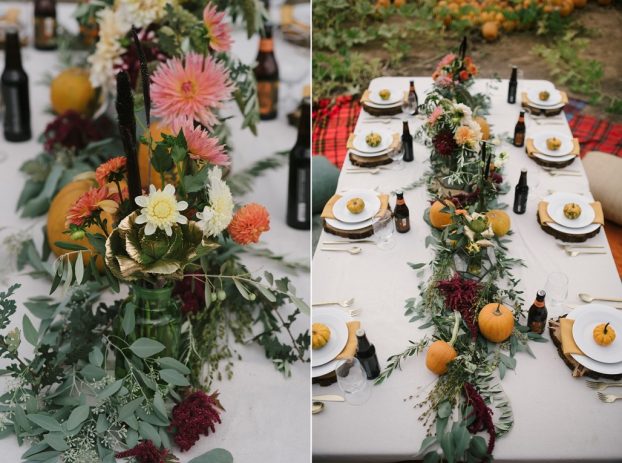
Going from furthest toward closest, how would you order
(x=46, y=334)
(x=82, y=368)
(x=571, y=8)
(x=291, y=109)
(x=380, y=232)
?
(x=571, y=8), (x=291, y=109), (x=380, y=232), (x=46, y=334), (x=82, y=368)

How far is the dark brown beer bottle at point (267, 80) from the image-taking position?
2.38 metres

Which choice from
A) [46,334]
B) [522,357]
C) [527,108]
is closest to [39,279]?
[46,334]

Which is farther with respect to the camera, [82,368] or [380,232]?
[380,232]

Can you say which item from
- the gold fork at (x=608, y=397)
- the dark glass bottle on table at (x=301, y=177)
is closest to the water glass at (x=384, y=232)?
the dark glass bottle on table at (x=301, y=177)

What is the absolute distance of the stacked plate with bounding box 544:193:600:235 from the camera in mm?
1853

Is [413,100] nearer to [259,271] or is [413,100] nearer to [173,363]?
[259,271]

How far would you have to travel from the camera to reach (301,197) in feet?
5.98

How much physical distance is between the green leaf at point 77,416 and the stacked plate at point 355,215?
0.87 meters

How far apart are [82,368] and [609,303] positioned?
3.65 ft

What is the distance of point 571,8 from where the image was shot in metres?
4.05

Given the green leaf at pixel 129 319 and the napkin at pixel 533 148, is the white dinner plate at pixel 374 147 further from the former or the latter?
the green leaf at pixel 129 319

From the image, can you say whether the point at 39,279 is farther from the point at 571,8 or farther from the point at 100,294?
the point at 571,8

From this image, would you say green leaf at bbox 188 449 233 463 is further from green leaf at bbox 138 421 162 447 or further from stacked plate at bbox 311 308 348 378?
stacked plate at bbox 311 308 348 378

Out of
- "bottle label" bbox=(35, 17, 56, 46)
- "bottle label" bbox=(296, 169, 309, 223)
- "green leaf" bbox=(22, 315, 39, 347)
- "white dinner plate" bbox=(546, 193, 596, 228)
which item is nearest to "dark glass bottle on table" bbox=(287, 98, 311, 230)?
"bottle label" bbox=(296, 169, 309, 223)
